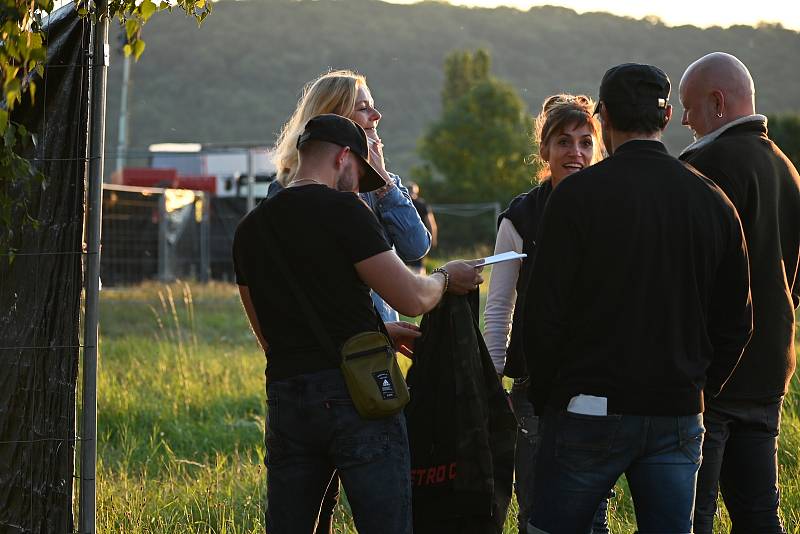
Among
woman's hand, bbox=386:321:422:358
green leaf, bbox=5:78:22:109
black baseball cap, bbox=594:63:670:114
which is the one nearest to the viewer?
green leaf, bbox=5:78:22:109

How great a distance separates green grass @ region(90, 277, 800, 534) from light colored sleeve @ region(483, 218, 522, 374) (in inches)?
50.7

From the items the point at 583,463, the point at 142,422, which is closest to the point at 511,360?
the point at 583,463

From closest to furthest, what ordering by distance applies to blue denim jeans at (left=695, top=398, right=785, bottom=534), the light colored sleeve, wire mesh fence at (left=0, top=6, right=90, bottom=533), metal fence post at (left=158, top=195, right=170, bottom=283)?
blue denim jeans at (left=695, top=398, right=785, bottom=534)
wire mesh fence at (left=0, top=6, right=90, bottom=533)
the light colored sleeve
metal fence post at (left=158, top=195, right=170, bottom=283)

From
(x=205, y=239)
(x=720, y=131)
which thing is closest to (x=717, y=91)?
(x=720, y=131)

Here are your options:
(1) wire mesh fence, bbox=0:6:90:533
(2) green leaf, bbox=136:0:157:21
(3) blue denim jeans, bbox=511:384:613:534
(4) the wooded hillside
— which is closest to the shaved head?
(3) blue denim jeans, bbox=511:384:613:534

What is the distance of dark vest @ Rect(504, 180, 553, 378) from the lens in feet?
13.6

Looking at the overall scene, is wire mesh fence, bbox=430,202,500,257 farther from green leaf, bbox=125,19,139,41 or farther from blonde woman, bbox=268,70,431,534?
green leaf, bbox=125,19,139,41

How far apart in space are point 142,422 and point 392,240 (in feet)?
15.0

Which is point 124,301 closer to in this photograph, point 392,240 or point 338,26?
point 392,240

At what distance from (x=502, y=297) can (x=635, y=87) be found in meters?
1.30

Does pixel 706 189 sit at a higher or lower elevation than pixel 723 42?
lower

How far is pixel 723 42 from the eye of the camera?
447 feet

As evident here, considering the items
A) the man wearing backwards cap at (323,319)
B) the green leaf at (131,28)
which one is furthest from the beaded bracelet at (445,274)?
the green leaf at (131,28)

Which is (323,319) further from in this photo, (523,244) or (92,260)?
(523,244)
